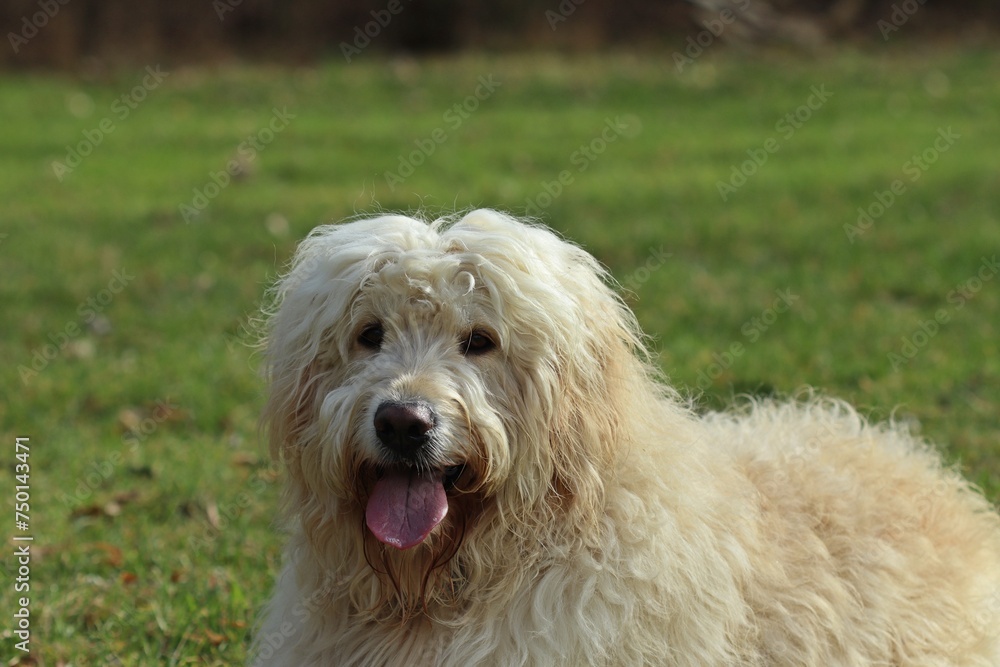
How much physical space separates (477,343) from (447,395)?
24cm

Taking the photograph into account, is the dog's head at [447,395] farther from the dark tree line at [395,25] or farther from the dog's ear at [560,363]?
the dark tree line at [395,25]

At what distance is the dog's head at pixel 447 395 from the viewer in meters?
3.17

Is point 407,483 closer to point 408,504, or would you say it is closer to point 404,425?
point 408,504

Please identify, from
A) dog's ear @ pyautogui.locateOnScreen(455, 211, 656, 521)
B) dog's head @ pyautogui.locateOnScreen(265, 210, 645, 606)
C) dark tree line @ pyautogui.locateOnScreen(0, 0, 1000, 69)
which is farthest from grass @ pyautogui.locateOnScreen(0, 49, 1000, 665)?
dog's ear @ pyautogui.locateOnScreen(455, 211, 656, 521)

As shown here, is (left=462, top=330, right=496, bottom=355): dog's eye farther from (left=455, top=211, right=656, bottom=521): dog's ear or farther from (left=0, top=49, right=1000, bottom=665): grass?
(left=0, top=49, right=1000, bottom=665): grass

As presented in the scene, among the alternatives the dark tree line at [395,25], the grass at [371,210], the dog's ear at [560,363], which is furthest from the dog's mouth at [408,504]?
the dark tree line at [395,25]

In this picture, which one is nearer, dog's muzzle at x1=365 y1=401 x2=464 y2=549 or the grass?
dog's muzzle at x1=365 y1=401 x2=464 y2=549

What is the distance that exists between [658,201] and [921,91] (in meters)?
6.22

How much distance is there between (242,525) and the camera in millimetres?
5504

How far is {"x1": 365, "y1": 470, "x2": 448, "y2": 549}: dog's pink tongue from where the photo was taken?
10.4 ft

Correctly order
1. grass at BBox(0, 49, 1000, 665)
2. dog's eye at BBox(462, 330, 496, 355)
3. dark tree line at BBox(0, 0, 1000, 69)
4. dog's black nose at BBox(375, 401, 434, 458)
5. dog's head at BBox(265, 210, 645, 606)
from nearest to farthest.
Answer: dog's black nose at BBox(375, 401, 434, 458)
dog's head at BBox(265, 210, 645, 606)
dog's eye at BBox(462, 330, 496, 355)
grass at BBox(0, 49, 1000, 665)
dark tree line at BBox(0, 0, 1000, 69)

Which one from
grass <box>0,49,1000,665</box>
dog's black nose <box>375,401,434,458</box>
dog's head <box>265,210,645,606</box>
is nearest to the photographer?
dog's black nose <box>375,401,434,458</box>

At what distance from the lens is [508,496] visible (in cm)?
326

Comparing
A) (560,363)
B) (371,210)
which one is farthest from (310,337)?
(371,210)
